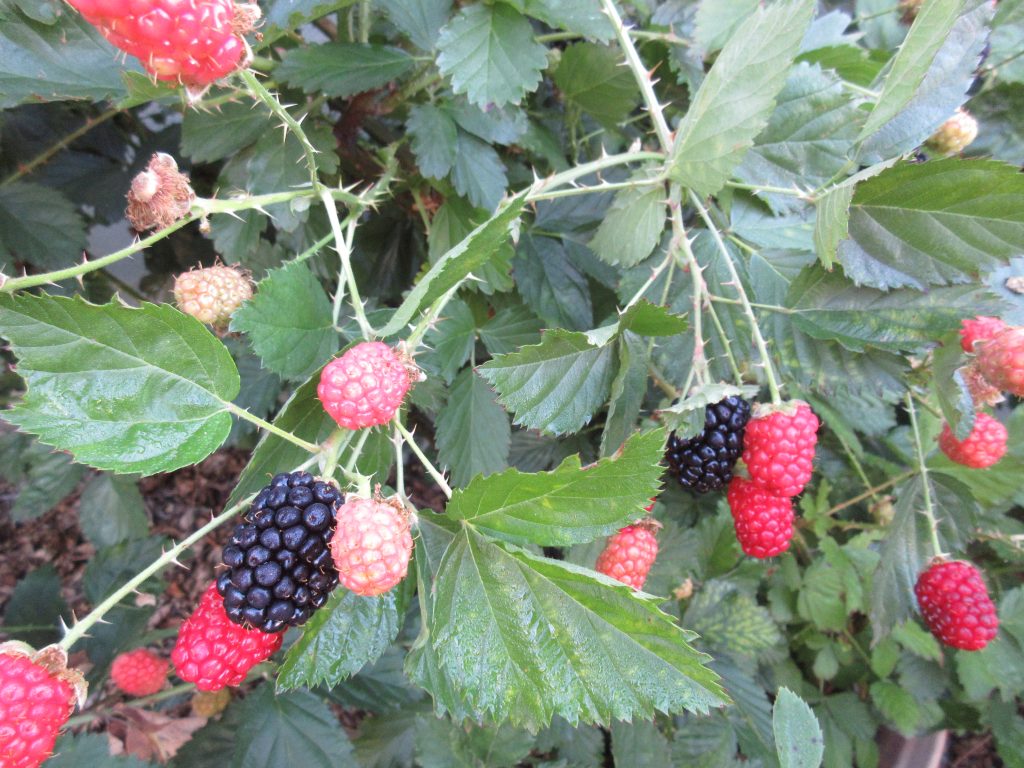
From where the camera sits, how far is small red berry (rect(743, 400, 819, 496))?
77 centimetres

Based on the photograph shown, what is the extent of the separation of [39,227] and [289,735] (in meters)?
0.99

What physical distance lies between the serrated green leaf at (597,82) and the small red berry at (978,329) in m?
0.61

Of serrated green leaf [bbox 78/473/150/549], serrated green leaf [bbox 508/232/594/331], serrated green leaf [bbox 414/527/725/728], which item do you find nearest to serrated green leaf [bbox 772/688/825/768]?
serrated green leaf [bbox 414/527/725/728]

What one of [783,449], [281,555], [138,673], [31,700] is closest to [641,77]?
[783,449]

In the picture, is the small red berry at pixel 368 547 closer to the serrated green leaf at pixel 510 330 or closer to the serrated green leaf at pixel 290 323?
the serrated green leaf at pixel 290 323

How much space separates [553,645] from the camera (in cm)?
62

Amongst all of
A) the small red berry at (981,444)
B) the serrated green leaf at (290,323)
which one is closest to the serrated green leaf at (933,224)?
the small red berry at (981,444)

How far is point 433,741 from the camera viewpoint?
1.00 meters

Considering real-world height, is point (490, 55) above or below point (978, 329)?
above

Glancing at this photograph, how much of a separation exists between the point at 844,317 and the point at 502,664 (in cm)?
60

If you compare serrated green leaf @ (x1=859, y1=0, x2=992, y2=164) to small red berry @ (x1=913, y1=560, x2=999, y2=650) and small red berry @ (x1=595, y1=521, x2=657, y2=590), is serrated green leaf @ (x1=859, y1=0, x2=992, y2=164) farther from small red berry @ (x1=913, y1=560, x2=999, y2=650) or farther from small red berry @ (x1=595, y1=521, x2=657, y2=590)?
small red berry @ (x1=913, y1=560, x2=999, y2=650)

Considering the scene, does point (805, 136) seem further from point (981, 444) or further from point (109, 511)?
point (109, 511)

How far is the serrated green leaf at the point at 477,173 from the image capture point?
3.24 feet

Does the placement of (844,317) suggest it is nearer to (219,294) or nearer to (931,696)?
(219,294)
